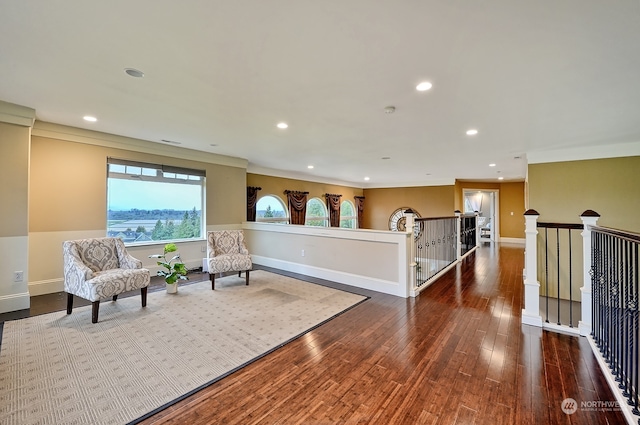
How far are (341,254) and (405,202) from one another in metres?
6.79

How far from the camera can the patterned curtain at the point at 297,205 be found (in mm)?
8617

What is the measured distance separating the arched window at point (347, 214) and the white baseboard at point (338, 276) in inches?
218

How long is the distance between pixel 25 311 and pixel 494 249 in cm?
1098

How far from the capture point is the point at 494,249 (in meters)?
8.88

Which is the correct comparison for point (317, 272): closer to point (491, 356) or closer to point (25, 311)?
point (491, 356)

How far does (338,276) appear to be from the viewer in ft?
15.8

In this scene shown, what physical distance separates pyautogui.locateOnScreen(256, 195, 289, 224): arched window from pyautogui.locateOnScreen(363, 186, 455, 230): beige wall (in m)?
4.60

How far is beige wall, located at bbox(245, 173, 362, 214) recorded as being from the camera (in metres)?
7.67

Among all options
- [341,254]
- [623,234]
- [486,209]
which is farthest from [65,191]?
[486,209]

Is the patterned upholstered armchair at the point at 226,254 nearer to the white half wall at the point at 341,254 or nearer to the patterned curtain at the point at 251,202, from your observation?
the white half wall at the point at 341,254

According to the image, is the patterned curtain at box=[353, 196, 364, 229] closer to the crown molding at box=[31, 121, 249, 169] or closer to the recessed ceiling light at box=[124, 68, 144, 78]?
the crown molding at box=[31, 121, 249, 169]

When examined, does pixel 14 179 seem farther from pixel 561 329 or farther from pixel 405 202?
pixel 405 202

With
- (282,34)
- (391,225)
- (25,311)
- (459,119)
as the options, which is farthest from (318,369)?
(391,225)

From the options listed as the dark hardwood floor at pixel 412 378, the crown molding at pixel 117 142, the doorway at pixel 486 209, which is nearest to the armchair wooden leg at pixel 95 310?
the dark hardwood floor at pixel 412 378
